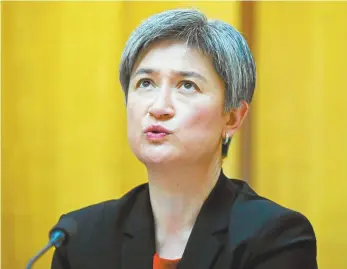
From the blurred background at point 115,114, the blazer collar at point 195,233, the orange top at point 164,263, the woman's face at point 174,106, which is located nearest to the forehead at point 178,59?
the woman's face at point 174,106

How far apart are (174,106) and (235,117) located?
155 millimetres

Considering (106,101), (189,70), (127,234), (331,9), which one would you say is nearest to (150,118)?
(189,70)

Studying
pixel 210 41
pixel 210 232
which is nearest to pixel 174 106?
pixel 210 41

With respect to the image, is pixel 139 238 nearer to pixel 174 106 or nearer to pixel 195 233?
pixel 195 233

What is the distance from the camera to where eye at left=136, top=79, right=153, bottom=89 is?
1.20 meters

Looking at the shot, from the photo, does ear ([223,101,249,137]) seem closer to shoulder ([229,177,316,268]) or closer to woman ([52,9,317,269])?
woman ([52,9,317,269])

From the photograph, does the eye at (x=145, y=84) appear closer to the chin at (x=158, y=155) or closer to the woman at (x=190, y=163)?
the woman at (x=190, y=163)

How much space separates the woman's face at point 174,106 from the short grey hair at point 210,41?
0.04ft

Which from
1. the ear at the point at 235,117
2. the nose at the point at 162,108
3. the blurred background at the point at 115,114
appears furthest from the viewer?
the blurred background at the point at 115,114

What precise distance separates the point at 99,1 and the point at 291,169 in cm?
71

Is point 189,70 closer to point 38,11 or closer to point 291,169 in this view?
point 291,169

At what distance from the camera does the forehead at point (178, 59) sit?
117cm

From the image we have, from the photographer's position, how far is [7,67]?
188 cm

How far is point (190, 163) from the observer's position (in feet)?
3.86
